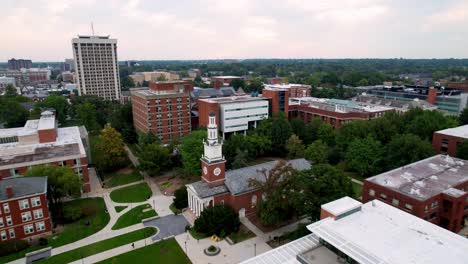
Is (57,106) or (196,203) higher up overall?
(57,106)

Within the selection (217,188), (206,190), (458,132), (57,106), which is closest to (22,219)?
(206,190)

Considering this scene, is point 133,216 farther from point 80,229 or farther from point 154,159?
point 154,159

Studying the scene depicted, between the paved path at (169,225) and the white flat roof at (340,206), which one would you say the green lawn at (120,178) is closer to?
the paved path at (169,225)

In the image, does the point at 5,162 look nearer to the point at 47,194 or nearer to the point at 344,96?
the point at 47,194

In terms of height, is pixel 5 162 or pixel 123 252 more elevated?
pixel 5 162

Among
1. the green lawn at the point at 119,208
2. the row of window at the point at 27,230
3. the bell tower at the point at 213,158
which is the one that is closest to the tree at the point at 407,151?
the bell tower at the point at 213,158

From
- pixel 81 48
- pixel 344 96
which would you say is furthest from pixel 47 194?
pixel 344 96
